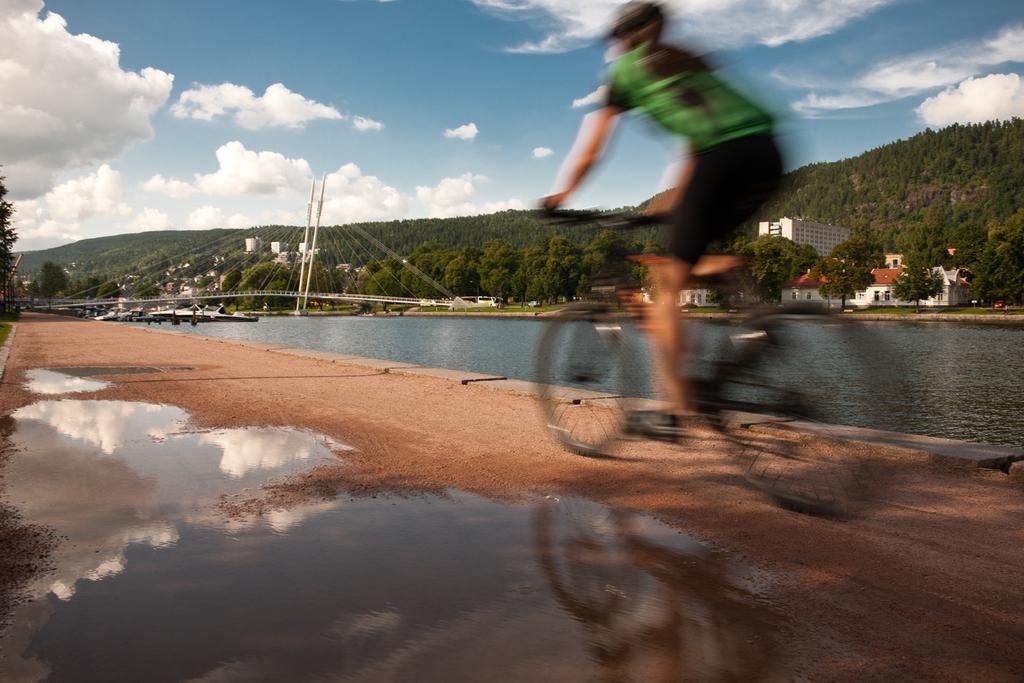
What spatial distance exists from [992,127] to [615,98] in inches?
9279

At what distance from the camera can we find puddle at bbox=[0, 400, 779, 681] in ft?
6.30

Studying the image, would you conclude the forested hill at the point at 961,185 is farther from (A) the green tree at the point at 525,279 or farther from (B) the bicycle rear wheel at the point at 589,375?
(B) the bicycle rear wheel at the point at 589,375

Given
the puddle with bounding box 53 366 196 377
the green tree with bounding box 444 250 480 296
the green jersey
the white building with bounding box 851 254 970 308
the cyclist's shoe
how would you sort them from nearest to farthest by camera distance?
the green jersey, the cyclist's shoe, the puddle with bounding box 53 366 196 377, the white building with bounding box 851 254 970 308, the green tree with bounding box 444 250 480 296

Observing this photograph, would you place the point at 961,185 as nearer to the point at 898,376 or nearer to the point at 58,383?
the point at 58,383

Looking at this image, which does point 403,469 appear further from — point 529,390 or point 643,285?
point 529,390

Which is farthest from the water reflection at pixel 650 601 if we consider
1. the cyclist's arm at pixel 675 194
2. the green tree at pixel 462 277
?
the green tree at pixel 462 277

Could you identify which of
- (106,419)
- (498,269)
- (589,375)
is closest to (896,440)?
(589,375)

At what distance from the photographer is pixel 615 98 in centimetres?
346

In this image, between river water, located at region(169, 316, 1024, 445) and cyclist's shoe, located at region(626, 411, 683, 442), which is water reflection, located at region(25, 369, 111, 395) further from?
cyclist's shoe, located at region(626, 411, 683, 442)

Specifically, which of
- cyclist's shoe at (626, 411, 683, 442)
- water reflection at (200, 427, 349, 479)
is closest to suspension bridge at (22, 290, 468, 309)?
water reflection at (200, 427, 349, 479)

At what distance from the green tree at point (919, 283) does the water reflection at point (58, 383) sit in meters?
81.0

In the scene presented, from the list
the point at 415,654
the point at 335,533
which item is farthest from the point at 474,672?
the point at 335,533

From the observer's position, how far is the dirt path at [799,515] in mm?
2055

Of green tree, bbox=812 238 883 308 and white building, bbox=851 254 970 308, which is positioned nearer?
green tree, bbox=812 238 883 308
